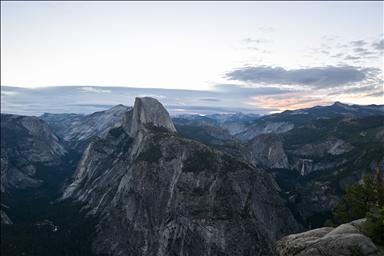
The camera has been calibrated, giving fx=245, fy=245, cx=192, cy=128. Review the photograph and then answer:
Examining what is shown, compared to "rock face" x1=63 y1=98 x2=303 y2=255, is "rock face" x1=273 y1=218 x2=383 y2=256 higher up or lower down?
higher up

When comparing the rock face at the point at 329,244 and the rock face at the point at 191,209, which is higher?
the rock face at the point at 329,244

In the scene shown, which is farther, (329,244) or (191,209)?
(191,209)

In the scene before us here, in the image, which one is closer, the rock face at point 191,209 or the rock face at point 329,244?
the rock face at point 329,244

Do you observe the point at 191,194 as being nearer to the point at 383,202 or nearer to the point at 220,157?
the point at 220,157

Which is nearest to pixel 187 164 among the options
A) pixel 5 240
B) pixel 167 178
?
pixel 167 178

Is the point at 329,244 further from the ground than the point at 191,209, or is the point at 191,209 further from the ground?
the point at 329,244
